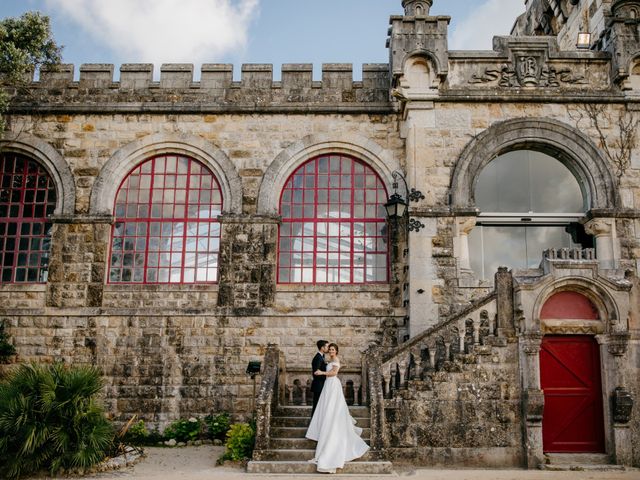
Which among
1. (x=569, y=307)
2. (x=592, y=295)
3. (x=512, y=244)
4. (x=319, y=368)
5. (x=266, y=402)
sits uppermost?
(x=512, y=244)

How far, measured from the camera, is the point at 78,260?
544 inches

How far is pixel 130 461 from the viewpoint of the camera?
10.3m

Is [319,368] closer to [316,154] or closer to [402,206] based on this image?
[402,206]

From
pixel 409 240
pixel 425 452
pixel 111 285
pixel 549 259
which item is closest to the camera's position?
pixel 425 452

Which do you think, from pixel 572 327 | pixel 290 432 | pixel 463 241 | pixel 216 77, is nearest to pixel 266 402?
pixel 290 432

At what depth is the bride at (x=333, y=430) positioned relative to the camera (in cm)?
955

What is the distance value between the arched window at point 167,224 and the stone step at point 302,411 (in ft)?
12.5

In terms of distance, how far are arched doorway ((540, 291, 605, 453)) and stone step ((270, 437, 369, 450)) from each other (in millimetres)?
3205

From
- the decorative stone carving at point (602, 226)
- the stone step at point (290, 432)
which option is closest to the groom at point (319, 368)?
the stone step at point (290, 432)

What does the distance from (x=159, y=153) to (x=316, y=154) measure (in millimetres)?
3426

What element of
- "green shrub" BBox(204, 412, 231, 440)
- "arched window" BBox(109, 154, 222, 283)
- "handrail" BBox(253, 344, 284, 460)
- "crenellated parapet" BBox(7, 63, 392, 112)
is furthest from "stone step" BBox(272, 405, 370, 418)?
"crenellated parapet" BBox(7, 63, 392, 112)

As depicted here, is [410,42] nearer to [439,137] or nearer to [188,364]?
[439,137]

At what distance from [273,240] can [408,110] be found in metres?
3.85

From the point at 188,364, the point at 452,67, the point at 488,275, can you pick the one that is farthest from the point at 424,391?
the point at 452,67
